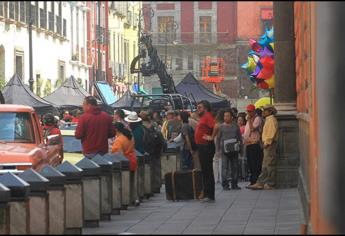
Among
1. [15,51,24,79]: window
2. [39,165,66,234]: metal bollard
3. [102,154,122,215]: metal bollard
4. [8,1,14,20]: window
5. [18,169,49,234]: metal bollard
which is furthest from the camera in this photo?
[15,51,24,79]: window

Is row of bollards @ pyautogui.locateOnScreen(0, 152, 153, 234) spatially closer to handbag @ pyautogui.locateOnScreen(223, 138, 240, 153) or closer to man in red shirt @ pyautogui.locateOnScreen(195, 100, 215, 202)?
man in red shirt @ pyautogui.locateOnScreen(195, 100, 215, 202)

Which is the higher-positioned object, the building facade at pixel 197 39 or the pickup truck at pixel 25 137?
the building facade at pixel 197 39

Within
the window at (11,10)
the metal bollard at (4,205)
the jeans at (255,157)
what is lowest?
the jeans at (255,157)

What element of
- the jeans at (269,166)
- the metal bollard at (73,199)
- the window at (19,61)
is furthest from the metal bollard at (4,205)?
the window at (19,61)

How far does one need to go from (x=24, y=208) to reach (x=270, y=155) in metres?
11.6

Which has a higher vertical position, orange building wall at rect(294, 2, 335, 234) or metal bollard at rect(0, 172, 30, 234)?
orange building wall at rect(294, 2, 335, 234)

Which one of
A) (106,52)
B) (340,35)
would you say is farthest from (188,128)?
(106,52)

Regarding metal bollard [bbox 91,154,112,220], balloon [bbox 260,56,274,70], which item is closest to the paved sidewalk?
metal bollard [bbox 91,154,112,220]

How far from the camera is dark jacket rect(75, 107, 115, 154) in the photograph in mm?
18266

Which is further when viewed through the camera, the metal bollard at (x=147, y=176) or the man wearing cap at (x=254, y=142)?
the man wearing cap at (x=254, y=142)

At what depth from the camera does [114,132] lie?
18.5 meters

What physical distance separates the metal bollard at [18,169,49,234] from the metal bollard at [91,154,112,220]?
357cm

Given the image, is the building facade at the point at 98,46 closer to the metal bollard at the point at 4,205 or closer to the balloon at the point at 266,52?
the balloon at the point at 266,52

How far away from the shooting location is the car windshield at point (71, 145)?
24688mm
